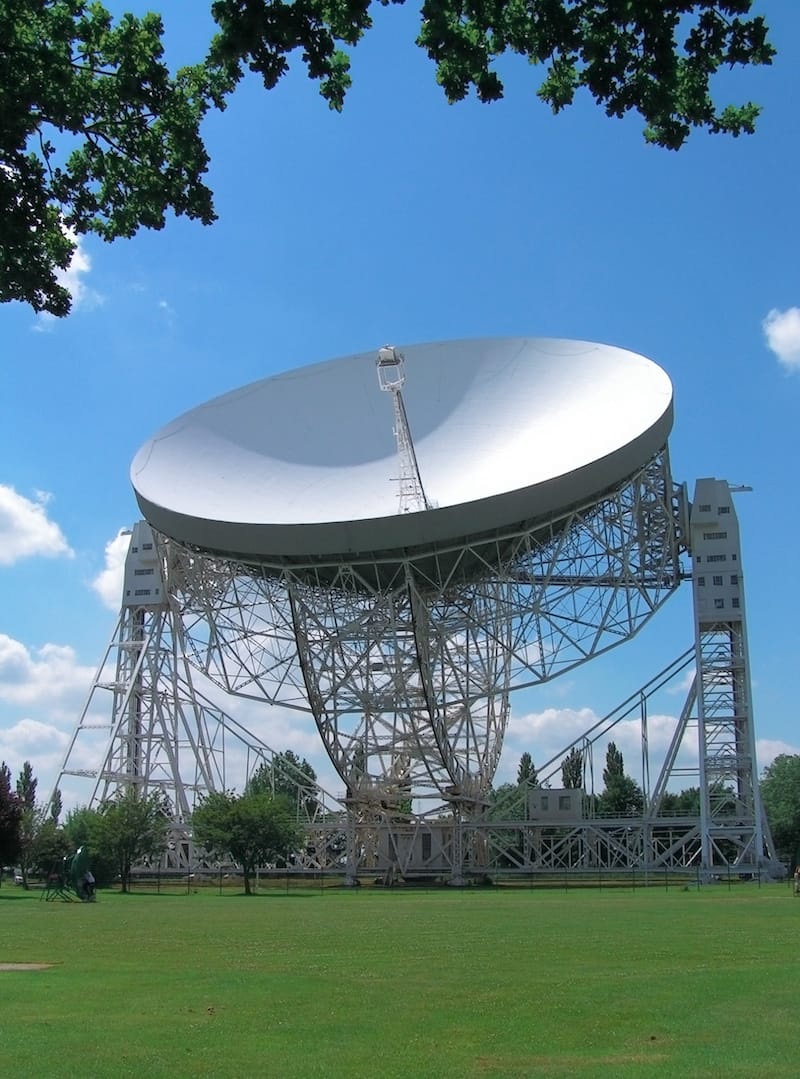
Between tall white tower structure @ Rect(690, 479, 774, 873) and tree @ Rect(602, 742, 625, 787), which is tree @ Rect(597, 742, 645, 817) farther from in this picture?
tall white tower structure @ Rect(690, 479, 774, 873)

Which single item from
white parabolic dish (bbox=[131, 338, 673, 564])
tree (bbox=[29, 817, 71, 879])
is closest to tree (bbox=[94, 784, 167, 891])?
tree (bbox=[29, 817, 71, 879])

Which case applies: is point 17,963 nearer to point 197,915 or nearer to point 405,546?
point 197,915

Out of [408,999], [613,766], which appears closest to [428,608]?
[408,999]

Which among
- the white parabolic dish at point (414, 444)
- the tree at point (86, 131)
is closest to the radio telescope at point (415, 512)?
the white parabolic dish at point (414, 444)

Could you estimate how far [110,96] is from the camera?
10.1 m

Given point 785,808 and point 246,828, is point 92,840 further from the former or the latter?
point 785,808

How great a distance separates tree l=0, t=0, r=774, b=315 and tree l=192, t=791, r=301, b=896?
40.0 meters

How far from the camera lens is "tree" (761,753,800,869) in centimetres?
7244

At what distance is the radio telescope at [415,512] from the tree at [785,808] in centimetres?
3017

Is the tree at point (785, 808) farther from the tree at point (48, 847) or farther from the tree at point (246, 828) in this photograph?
the tree at point (48, 847)

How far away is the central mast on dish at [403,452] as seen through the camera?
39031mm

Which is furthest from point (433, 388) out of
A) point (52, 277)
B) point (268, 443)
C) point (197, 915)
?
point (52, 277)

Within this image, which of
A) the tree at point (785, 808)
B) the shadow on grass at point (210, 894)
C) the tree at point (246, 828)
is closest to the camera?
the shadow on grass at point (210, 894)

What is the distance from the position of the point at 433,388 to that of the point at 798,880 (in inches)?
811
